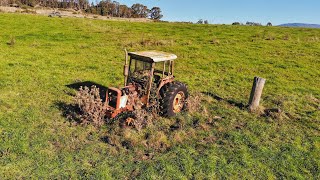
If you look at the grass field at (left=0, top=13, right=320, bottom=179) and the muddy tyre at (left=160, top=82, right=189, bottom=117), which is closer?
the grass field at (left=0, top=13, right=320, bottom=179)

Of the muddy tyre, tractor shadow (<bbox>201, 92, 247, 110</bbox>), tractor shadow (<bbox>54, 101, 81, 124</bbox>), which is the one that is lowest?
tractor shadow (<bbox>54, 101, 81, 124</bbox>)

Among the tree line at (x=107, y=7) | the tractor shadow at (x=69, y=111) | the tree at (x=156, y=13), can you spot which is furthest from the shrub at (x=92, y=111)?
the tree at (x=156, y=13)

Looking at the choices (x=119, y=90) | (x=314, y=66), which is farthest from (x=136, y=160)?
(x=314, y=66)

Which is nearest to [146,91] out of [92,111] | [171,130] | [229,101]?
[171,130]

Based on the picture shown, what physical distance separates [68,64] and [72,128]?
28.7 ft

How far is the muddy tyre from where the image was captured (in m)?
8.80

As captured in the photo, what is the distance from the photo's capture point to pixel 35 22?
1289 inches

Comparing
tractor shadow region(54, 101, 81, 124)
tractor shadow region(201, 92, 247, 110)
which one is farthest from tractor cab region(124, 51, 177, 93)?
tractor shadow region(201, 92, 247, 110)

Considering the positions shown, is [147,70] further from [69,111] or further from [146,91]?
[69,111]

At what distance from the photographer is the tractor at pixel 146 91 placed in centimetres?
840

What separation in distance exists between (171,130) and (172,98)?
1057 millimetres

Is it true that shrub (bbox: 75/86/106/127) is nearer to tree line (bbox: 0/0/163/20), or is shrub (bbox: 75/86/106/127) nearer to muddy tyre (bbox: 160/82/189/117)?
muddy tyre (bbox: 160/82/189/117)

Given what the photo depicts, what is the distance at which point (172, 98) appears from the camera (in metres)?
8.88

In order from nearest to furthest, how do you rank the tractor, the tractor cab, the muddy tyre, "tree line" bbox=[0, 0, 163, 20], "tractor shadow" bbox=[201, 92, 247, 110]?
the tractor → the tractor cab → the muddy tyre → "tractor shadow" bbox=[201, 92, 247, 110] → "tree line" bbox=[0, 0, 163, 20]
